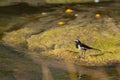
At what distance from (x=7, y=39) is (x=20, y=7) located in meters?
6.37

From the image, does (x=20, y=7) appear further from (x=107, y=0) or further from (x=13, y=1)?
(x=107, y=0)

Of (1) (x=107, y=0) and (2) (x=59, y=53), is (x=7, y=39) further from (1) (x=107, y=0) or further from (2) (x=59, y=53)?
(1) (x=107, y=0)

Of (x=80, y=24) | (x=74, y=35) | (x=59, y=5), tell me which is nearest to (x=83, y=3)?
(x=59, y=5)

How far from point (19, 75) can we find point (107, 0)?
41.7 ft

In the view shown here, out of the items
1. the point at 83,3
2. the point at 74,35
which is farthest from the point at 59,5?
the point at 74,35

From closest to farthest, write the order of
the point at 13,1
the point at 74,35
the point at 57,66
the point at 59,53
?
the point at 57,66, the point at 59,53, the point at 74,35, the point at 13,1

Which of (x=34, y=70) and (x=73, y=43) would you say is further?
(x=73, y=43)

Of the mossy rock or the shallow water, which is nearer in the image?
the shallow water

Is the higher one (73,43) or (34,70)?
(73,43)

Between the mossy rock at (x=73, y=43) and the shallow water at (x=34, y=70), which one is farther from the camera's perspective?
the mossy rock at (x=73, y=43)

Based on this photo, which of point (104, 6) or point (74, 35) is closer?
point (74, 35)

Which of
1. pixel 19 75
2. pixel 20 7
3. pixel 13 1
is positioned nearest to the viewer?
pixel 19 75

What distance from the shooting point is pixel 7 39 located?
591 inches

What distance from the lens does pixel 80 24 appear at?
624 inches
